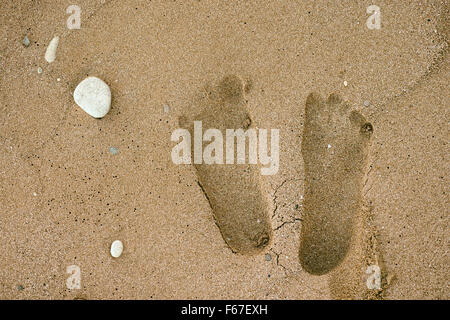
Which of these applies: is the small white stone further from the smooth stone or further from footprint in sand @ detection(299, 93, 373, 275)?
footprint in sand @ detection(299, 93, 373, 275)

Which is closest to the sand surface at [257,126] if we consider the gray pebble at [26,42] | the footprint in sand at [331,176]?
the footprint in sand at [331,176]

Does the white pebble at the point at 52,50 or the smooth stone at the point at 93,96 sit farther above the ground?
the white pebble at the point at 52,50

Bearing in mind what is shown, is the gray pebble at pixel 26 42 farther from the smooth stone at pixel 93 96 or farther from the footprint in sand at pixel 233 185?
the footprint in sand at pixel 233 185

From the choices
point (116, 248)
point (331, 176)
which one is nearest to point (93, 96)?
point (116, 248)

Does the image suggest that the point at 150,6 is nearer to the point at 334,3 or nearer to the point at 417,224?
the point at 334,3

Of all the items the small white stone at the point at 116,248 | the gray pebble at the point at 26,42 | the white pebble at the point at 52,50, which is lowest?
the small white stone at the point at 116,248

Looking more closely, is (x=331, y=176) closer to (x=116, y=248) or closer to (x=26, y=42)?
(x=116, y=248)
